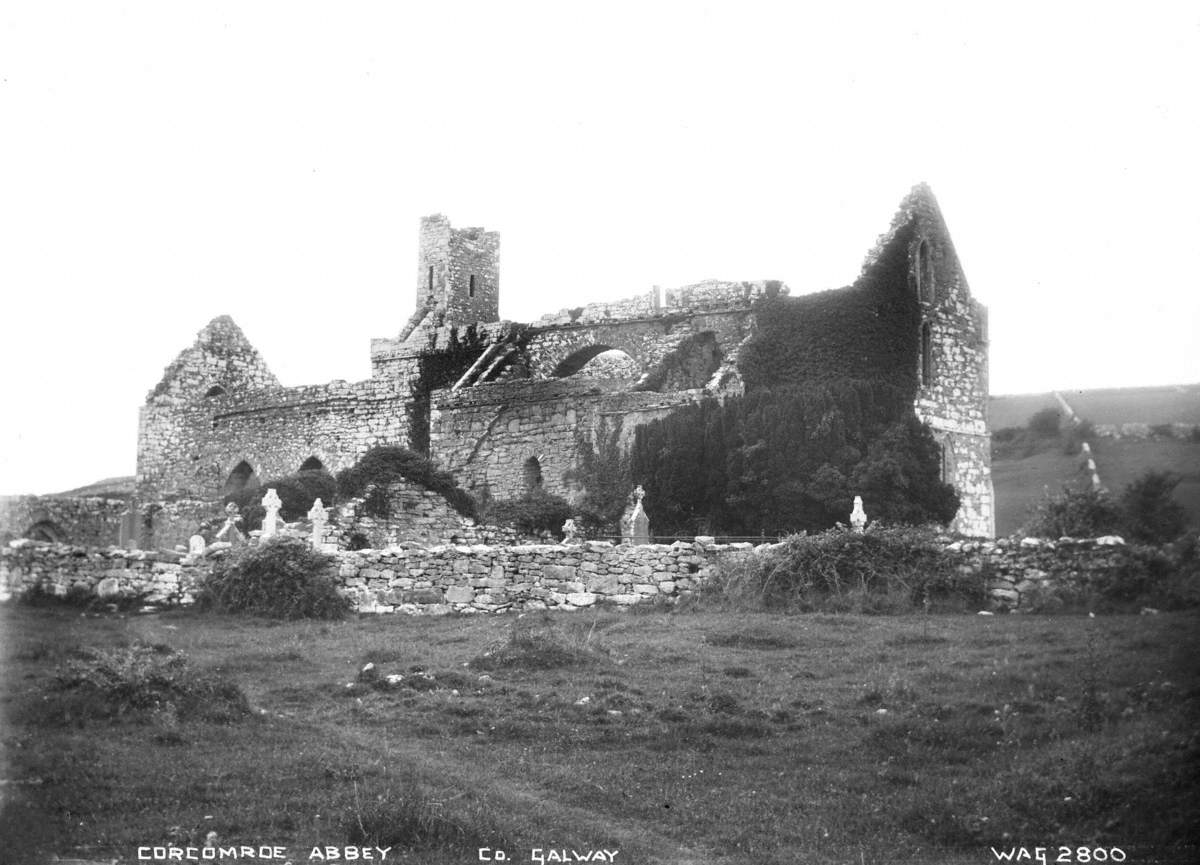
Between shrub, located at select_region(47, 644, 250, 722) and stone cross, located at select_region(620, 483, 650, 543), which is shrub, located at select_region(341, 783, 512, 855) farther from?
stone cross, located at select_region(620, 483, 650, 543)

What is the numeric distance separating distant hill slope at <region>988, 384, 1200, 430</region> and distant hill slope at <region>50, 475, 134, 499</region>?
3766 cm

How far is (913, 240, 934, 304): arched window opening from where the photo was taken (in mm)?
36781

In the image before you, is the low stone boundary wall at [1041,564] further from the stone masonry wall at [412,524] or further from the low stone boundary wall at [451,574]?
the stone masonry wall at [412,524]

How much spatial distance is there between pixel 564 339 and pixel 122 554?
67.3ft

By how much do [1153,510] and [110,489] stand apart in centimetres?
4935

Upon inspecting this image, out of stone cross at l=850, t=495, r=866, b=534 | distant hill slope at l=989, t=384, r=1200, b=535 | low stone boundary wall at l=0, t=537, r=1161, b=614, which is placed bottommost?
low stone boundary wall at l=0, t=537, r=1161, b=614

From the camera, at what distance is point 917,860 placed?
10.5 m

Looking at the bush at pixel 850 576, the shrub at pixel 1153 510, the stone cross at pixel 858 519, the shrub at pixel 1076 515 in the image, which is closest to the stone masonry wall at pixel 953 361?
the stone cross at pixel 858 519

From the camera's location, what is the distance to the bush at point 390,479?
31438 mm

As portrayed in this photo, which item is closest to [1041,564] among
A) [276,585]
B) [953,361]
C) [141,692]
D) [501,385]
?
[276,585]

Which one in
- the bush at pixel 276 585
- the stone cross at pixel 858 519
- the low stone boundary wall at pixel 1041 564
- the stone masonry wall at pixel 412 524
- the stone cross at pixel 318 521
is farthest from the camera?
the stone masonry wall at pixel 412 524

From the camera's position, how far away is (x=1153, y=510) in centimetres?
1867

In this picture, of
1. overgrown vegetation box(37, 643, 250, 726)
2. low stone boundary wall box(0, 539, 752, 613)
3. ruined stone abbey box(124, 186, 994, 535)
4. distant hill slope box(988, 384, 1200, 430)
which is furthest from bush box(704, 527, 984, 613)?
ruined stone abbey box(124, 186, 994, 535)

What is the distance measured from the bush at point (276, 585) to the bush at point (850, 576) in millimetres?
6237
